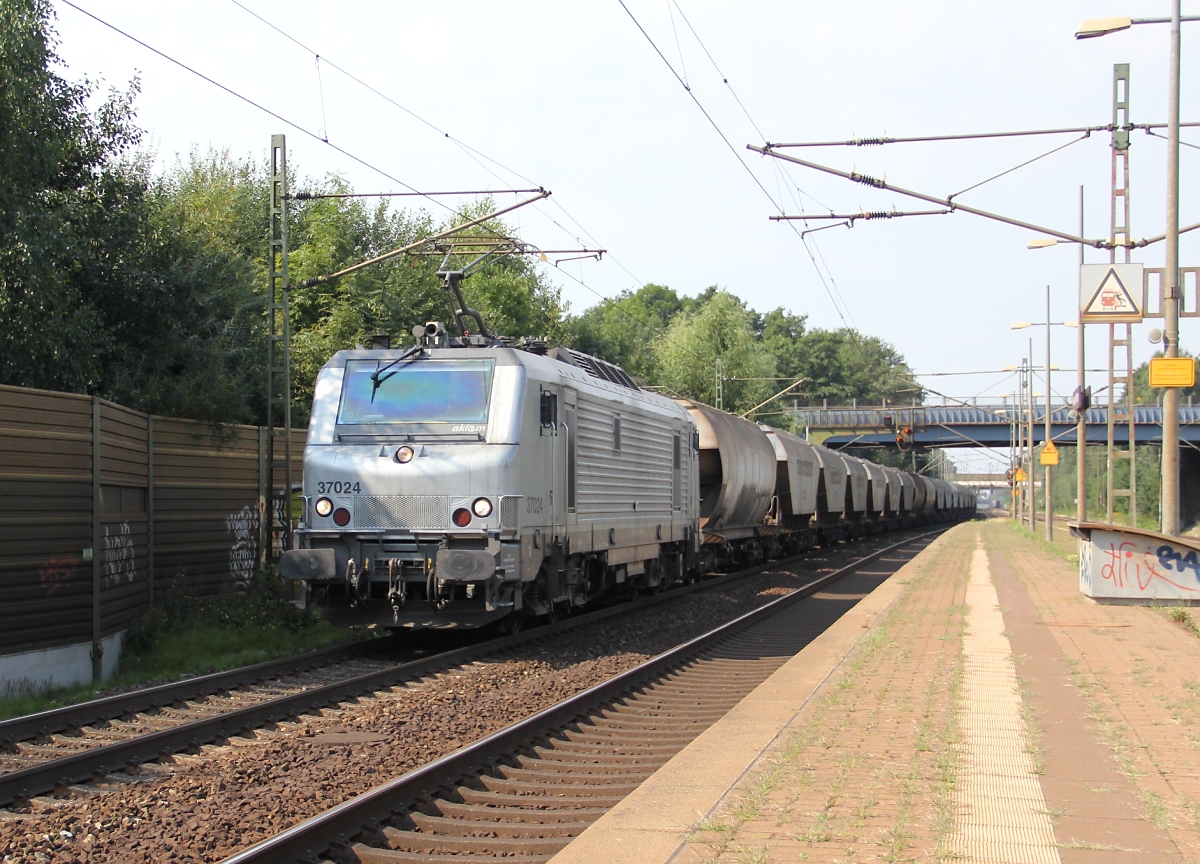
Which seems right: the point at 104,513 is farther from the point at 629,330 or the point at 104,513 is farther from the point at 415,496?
the point at 629,330

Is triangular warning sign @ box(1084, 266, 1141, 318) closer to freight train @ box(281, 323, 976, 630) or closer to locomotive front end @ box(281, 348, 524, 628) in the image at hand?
freight train @ box(281, 323, 976, 630)

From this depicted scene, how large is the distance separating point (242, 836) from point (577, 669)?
6.27m

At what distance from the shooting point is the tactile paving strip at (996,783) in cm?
519

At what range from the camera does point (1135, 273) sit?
1609 centimetres

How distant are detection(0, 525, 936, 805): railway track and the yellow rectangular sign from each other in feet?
29.1

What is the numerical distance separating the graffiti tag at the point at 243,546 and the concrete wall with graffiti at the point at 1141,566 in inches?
455

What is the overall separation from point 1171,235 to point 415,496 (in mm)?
10640

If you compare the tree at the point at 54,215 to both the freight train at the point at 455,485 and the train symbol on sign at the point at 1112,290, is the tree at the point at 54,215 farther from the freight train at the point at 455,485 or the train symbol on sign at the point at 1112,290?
the train symbol on sign at the point at 1112,290

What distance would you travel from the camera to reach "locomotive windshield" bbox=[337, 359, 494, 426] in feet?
41.0

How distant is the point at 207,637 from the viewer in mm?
13711

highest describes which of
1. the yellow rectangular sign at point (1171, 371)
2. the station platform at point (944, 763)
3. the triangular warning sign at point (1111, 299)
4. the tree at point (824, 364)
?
the tree at point (824, 364)

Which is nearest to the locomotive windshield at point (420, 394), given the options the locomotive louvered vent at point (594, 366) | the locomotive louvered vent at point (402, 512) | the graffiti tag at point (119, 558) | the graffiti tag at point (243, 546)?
the locomotive louvered vent at point (402, 512)

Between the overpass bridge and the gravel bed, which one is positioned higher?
the overpass bridge

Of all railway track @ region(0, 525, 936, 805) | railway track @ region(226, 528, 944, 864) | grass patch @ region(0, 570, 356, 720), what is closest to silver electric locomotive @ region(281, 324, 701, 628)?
railway track @ region(0, 525, 936, 805)
